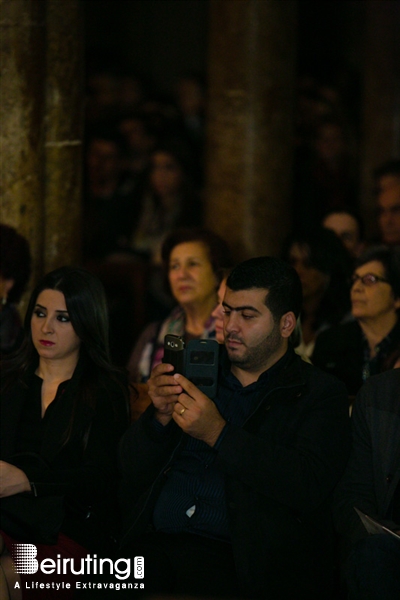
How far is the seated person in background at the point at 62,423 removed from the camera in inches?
134

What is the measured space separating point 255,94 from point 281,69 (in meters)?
0.23

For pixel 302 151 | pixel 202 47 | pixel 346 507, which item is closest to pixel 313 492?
pixel 346 507

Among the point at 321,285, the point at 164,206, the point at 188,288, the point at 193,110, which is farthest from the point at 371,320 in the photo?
the point at 193,110

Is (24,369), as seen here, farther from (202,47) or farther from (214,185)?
(202,47)

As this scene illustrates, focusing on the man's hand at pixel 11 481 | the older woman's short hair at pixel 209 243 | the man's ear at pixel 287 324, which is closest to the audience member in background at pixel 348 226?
the older woman's short hair at pixel 209 243

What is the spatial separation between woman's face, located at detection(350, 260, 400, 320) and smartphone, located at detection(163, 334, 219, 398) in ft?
4.51

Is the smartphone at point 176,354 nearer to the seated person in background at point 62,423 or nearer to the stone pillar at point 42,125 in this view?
the seated person in background at point 62,423

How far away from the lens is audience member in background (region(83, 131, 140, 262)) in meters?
8.05

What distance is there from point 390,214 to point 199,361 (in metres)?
3.28

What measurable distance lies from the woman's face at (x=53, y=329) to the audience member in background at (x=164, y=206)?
3931 mm

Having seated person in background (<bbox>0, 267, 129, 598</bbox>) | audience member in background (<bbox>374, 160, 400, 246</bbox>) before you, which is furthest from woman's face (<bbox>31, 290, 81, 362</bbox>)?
audience member in background (<bbox>374, 160, 400, 246</bbox>)

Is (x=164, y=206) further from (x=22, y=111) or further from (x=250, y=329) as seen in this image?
(x=250, y=329)

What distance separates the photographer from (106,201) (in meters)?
8.21

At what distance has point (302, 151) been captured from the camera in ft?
26.1
